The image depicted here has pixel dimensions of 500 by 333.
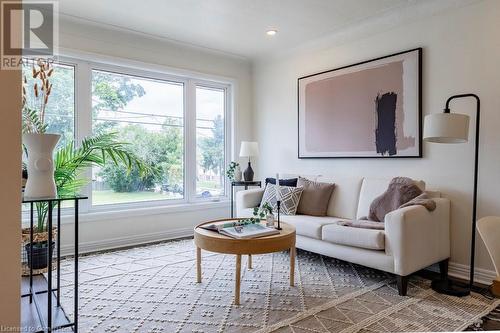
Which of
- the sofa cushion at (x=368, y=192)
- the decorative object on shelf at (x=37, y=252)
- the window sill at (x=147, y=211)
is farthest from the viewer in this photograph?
the window sill at (x=147, y=211)

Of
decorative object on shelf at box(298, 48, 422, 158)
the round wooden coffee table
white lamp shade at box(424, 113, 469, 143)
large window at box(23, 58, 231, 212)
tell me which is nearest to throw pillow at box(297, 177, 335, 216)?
decorative object on shelf at box(298, 48, 422, 158)

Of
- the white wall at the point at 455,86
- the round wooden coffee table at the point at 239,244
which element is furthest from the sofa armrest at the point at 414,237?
the round wooden coffee table at the point at 239,244

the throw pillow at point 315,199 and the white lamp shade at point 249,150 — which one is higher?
the white lamp shade at point 249,150

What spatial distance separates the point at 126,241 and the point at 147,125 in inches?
60.2

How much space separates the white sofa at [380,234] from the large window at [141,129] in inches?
76.3

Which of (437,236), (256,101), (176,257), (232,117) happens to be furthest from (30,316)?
(256,101)

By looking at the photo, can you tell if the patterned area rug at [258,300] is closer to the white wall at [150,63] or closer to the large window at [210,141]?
the white wall at [150,63]

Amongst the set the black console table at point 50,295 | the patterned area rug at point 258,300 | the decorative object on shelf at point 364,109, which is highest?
the decorative object on shelf at point 364,109

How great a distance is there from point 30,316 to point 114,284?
0.91 metres

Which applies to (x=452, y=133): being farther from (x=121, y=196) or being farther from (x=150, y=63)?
(x=121, y=196)

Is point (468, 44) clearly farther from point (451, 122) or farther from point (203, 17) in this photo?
point (203, 17)

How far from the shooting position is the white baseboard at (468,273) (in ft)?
9.49

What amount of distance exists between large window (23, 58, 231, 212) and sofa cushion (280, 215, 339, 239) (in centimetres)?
187

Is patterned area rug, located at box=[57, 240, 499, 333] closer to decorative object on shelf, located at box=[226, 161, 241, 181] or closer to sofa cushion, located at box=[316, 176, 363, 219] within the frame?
sofa cushion, located at box=[316, 176, 363, 219]
